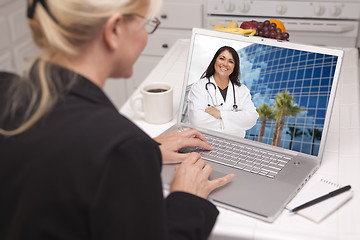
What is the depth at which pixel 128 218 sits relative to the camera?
0.66 meters

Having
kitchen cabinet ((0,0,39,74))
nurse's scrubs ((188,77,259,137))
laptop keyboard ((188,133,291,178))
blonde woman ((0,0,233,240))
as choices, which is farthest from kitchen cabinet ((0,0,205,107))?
blonde woman ((0,0,233,240))

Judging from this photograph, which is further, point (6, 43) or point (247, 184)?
point (6, 43)

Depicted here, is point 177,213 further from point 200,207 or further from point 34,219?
point 34,219

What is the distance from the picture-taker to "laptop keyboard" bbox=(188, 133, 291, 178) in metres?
1.11

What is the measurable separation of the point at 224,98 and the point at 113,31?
1.91 ft

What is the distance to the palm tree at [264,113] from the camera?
118 cm

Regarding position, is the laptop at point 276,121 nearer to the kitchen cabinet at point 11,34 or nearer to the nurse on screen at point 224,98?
the nurse on screen at point 224,98

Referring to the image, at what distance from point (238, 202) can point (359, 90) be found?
81 cm

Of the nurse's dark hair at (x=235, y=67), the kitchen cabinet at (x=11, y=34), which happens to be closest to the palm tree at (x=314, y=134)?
the nurse's dark hair at (x=235, y=67)

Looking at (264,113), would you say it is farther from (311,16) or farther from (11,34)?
(11,34)

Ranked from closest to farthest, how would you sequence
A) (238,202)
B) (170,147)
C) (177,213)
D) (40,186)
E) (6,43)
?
(40,186), (177,213), (238,202), (170,147), (6,43)

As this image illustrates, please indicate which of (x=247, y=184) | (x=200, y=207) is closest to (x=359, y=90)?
(x=247, y=184)

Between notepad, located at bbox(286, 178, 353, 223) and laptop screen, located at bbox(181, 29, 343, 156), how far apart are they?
13 cm

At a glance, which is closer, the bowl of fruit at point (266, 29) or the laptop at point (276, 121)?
the laptop at point (276, 121)
